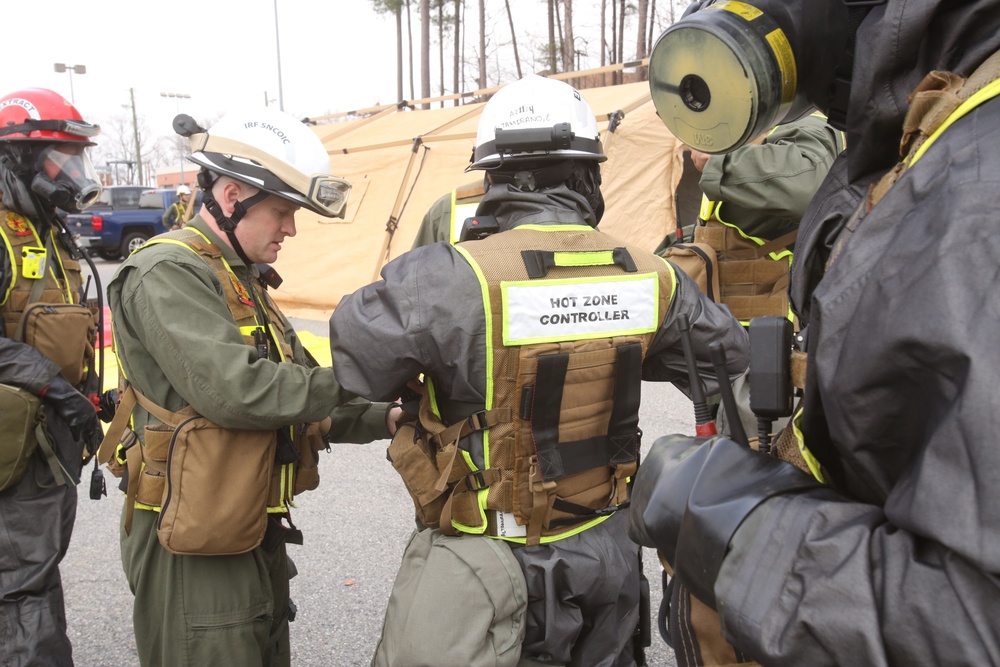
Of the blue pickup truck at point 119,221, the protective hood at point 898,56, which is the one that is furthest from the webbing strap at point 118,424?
the blue pickup truck at point 119,221

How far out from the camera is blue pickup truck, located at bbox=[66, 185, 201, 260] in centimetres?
1952

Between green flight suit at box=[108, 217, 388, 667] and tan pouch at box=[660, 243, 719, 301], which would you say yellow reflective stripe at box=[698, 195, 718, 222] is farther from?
green flight suit at box=[108, 217, 388, 667]

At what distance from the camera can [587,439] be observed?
2012mm

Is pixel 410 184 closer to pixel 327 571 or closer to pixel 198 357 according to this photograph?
pixel 327 571

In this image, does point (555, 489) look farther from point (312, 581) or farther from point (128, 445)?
point (312, 581)

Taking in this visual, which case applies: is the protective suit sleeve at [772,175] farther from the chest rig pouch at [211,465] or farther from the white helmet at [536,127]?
the chest rig pouch at [211,465]

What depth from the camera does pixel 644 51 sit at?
→ 754 inches

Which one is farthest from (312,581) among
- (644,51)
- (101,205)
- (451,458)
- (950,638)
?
(101,205)

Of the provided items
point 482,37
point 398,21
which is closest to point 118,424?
point 482,37

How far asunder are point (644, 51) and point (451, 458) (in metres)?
19.1

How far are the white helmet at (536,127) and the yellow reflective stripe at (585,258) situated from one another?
0.94ft

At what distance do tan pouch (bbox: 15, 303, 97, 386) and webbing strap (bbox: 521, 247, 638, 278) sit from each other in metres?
2.09

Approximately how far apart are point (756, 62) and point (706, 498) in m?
0.66

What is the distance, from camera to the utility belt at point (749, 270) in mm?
3723
